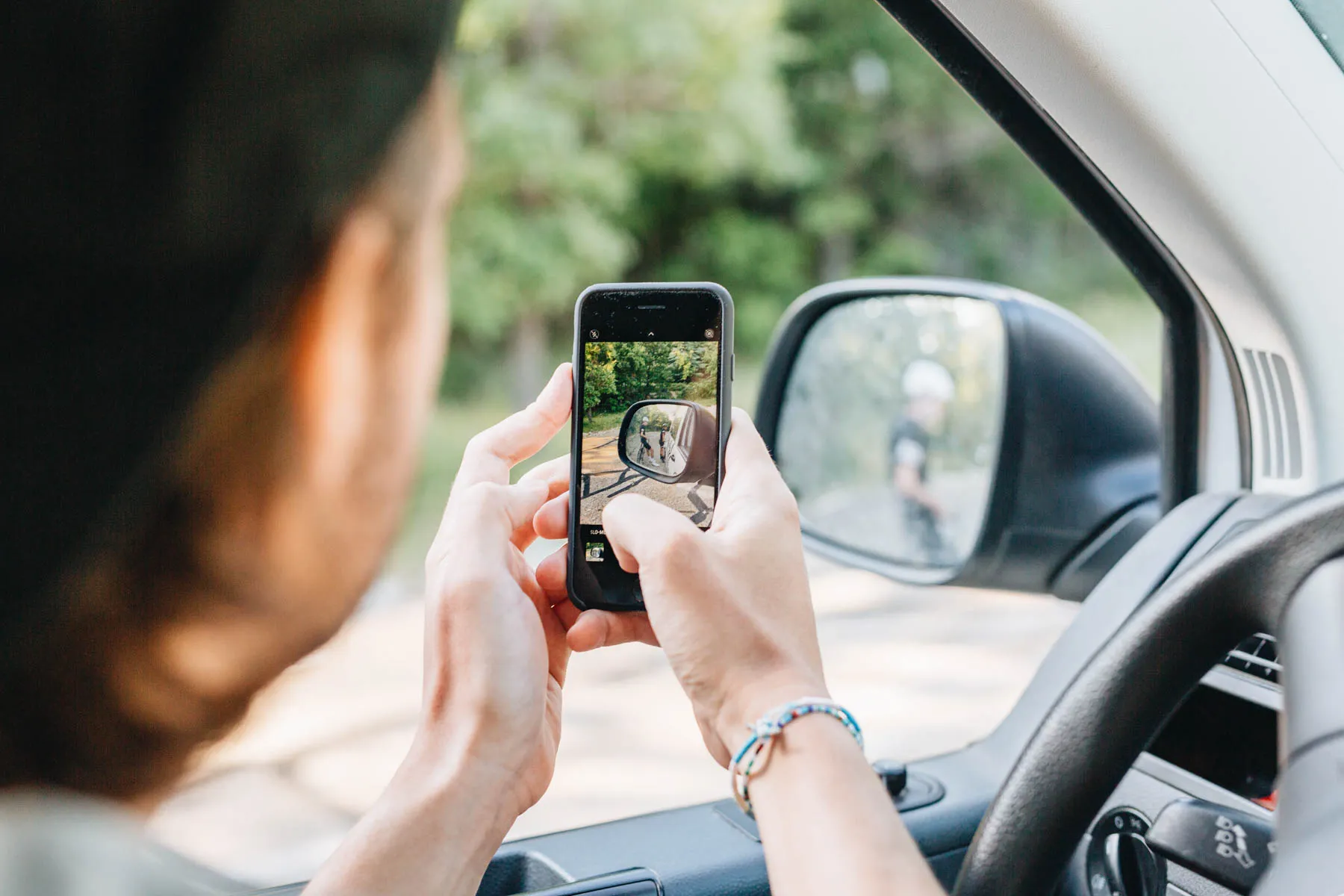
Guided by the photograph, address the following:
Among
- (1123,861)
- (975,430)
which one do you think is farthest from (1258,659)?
(975,430)

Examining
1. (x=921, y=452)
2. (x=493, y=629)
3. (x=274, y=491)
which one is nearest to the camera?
(x=493, y=629)

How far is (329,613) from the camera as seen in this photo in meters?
3.52

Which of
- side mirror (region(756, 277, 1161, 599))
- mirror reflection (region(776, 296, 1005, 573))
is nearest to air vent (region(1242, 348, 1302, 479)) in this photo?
side mirror (region(756, 277, 1161, 599))

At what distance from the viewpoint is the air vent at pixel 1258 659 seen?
110 cm

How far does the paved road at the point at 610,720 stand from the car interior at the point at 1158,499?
0.57 metres

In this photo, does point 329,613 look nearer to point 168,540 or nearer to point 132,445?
point 168,540

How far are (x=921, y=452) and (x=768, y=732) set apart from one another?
184cm

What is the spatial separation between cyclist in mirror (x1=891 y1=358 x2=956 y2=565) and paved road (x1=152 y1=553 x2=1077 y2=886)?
0.15 m

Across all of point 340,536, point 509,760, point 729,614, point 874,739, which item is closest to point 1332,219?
point 729,614

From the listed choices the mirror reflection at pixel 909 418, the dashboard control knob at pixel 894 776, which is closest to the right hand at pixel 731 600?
the dashboard control knob at pixel 894 776

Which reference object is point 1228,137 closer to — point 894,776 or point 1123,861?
point 1123,861

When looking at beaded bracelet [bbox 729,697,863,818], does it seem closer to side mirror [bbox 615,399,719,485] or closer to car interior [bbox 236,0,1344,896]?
car interior [bbox 236,0,1344,896]

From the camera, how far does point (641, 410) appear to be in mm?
1114

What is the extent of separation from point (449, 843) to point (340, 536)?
2.75 m
